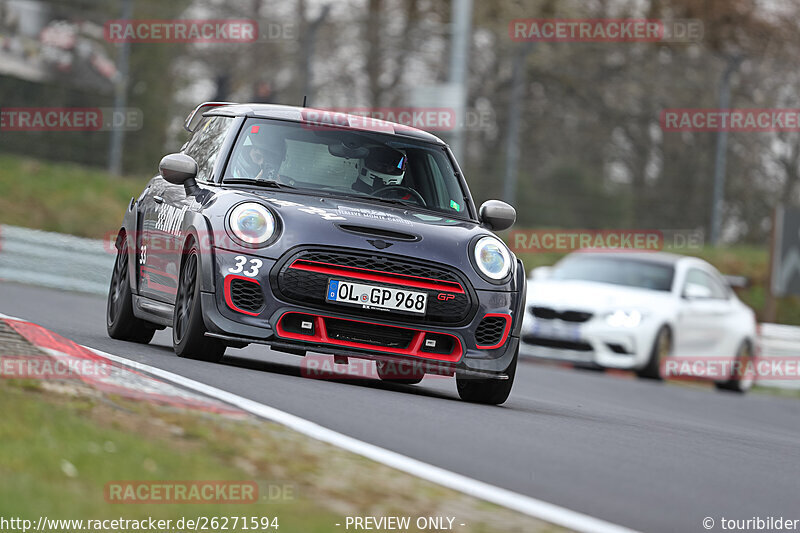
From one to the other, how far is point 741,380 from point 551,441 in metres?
11.5

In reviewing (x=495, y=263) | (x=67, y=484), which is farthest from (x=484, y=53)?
(x=67, y=484)

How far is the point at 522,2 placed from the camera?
126 ft

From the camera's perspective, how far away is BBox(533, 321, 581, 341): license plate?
1698 centimetres

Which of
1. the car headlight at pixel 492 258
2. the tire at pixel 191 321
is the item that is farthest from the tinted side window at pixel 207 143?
the car headlight at pixel 492 258

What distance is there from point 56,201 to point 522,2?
64.5 ft

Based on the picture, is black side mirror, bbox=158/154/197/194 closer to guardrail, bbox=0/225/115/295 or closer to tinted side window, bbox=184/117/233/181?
tinted side window, bbox=184/117/233/181

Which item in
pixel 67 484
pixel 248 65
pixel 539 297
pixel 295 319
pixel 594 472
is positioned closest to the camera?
pixel 67 484

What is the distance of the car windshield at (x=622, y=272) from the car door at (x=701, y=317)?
11.1 inches

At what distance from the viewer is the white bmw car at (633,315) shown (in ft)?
55.5

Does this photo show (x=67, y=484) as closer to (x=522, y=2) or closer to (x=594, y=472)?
(x=594, y=472)

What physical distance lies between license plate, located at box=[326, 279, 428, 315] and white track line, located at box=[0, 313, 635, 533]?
1215 millimetres

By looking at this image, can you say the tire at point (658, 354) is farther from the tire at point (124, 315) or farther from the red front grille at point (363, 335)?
the red front grille at point (363, 335)

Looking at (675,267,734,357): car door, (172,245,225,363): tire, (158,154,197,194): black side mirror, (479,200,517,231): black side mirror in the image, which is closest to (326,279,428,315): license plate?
(172,245,225,363): tire

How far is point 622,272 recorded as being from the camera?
18250 mm
